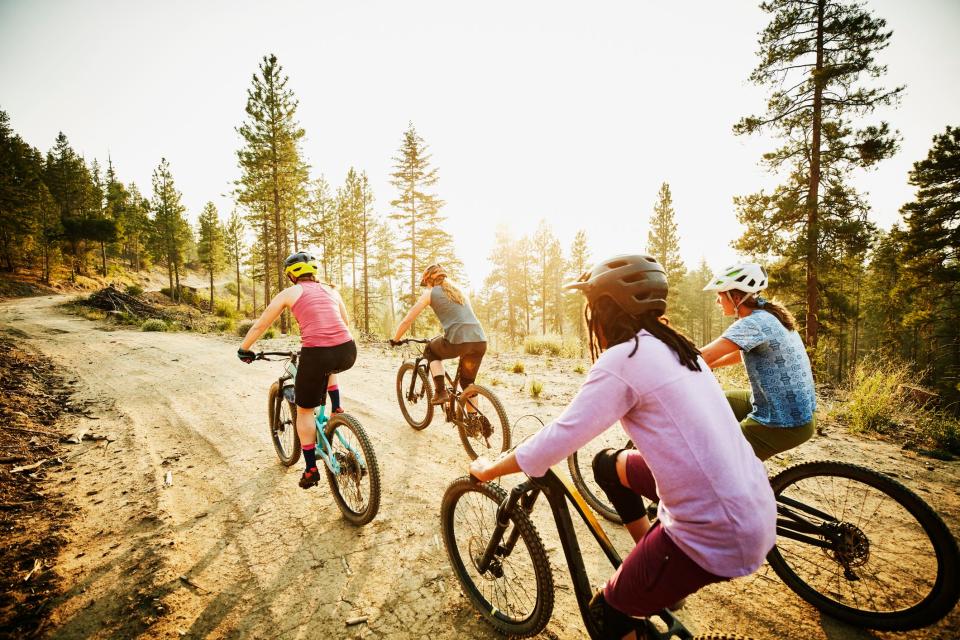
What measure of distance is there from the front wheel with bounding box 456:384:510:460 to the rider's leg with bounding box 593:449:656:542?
2.55m

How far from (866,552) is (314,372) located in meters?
4.99

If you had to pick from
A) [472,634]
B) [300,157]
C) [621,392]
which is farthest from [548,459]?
[300,157]

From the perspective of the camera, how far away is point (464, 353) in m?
5.35

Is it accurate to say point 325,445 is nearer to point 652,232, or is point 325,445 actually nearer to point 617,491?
point 617,491

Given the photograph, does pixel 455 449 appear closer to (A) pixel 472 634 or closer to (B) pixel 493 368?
(A) pixel 472 634

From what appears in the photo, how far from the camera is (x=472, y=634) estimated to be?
8.31 feet

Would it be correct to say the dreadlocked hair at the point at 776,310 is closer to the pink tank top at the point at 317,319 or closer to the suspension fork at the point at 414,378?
the pink tank top at the point at 317,319

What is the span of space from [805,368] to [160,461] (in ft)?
25.3

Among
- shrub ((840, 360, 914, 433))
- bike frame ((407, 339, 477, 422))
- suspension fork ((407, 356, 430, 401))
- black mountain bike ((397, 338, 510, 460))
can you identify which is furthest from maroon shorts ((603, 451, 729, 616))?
shrub ((840, 360, 914, 433))

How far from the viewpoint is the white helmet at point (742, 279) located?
3229mm

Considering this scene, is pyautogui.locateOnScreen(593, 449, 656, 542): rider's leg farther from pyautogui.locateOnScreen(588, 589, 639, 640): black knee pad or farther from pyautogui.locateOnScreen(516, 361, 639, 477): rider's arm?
pyautogui.locateOnScreen(516, 361, 639, 477): rider's arm

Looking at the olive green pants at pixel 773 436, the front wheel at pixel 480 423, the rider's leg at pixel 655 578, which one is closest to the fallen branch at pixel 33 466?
the front wheel at pixel 480 423

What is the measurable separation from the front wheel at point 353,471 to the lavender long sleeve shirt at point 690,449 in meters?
2.70

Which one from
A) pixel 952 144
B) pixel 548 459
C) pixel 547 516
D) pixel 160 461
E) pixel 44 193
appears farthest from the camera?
pixel 44 193
